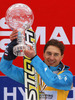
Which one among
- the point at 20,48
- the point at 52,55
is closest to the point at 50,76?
the point at 52,55

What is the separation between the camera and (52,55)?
2543 millimetres

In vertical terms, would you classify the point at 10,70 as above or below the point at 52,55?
below

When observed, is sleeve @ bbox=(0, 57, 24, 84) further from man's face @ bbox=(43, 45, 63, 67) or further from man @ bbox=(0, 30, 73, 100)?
man's face @ bbox=(43, 45, 63, 67)

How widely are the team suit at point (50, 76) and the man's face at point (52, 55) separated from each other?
0.05 metres

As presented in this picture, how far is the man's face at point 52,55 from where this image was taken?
100 inches

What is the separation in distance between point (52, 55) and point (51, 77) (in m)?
0.23

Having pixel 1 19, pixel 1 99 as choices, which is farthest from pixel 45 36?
pixel 1 99

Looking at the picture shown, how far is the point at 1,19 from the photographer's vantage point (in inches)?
137

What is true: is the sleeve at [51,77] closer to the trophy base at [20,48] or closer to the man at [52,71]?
the man at [52,71]

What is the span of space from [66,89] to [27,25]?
0.59 meters

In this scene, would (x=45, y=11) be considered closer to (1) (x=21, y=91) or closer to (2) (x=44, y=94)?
(1) (x=21, y=91)

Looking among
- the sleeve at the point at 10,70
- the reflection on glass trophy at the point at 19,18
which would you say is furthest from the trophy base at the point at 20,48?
the sleeve at the point at 10,70

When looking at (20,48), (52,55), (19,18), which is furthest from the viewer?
(52,55)

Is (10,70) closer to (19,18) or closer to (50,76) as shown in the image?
(50,76)
